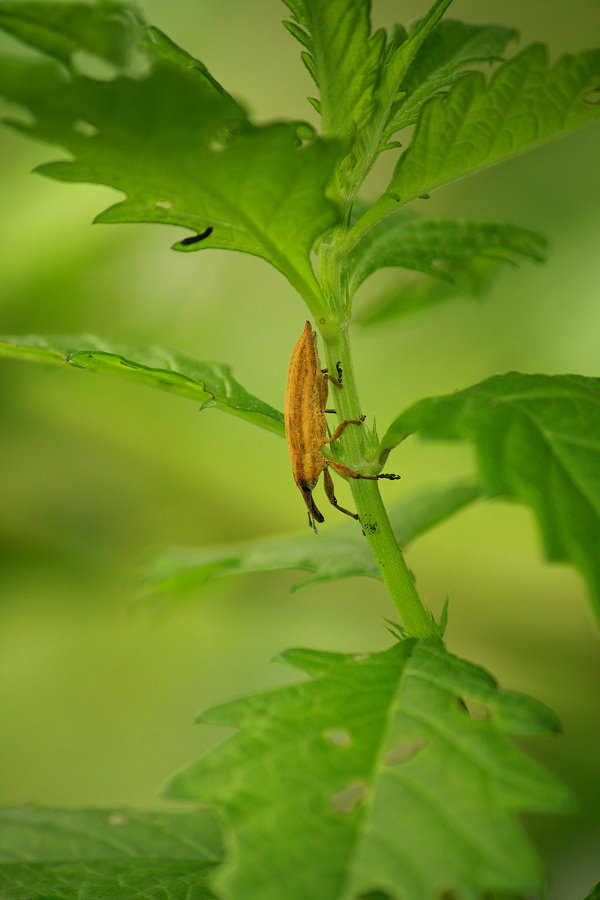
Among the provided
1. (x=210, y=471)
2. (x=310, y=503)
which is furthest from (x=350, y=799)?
(x=210, y=471)

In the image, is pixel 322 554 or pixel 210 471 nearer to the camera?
pixel 322 554

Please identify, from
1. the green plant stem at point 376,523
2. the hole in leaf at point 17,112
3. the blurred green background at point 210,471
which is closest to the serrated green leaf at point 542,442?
the green plant stem at point 376,523

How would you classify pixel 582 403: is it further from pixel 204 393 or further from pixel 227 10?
pixel 227 10

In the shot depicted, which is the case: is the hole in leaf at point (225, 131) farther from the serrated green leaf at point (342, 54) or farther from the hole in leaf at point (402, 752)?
the hole in leaf at point (402, 752)

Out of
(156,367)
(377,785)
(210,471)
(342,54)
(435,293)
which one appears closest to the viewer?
(377,785)

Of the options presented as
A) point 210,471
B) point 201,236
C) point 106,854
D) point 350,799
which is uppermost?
point 210,471

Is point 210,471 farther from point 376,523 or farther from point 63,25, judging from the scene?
point 63,25
